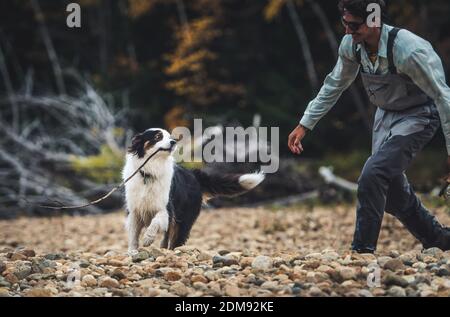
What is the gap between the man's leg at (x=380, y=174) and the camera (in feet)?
16.5

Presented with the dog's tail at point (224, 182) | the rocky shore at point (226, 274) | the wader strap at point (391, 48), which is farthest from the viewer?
the dog's tail at point (224, 182)

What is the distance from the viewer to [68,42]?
62.7ft

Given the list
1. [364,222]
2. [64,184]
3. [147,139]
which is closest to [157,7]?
[64,184]

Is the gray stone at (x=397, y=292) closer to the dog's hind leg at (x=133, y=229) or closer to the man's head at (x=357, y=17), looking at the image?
the man's head at (x=357, y=17)

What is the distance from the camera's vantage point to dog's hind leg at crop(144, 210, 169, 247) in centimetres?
603

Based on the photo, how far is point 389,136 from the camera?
5.18 meters

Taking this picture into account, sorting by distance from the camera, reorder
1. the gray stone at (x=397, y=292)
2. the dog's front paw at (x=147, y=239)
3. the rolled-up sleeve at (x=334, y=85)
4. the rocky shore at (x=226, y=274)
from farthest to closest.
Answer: the dog's front paw at (x=147, y=239) → the rolled-up sleeve at (x=334, y=85) → the rocky shore at (x=226, y=274) → the gray stone at (x=397, y=292)

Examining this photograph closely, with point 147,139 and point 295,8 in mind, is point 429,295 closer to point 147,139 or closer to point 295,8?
point 147,139

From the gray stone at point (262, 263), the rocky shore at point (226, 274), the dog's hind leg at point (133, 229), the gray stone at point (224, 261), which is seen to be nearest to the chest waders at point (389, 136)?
the rocky shore at point (226, 274)

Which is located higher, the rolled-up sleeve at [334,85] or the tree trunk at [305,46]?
the tree trunk at [305,46]

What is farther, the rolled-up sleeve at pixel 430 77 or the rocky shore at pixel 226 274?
the rolled-up sleeve at pixel 430 77

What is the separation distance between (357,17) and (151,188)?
7.54 ft
